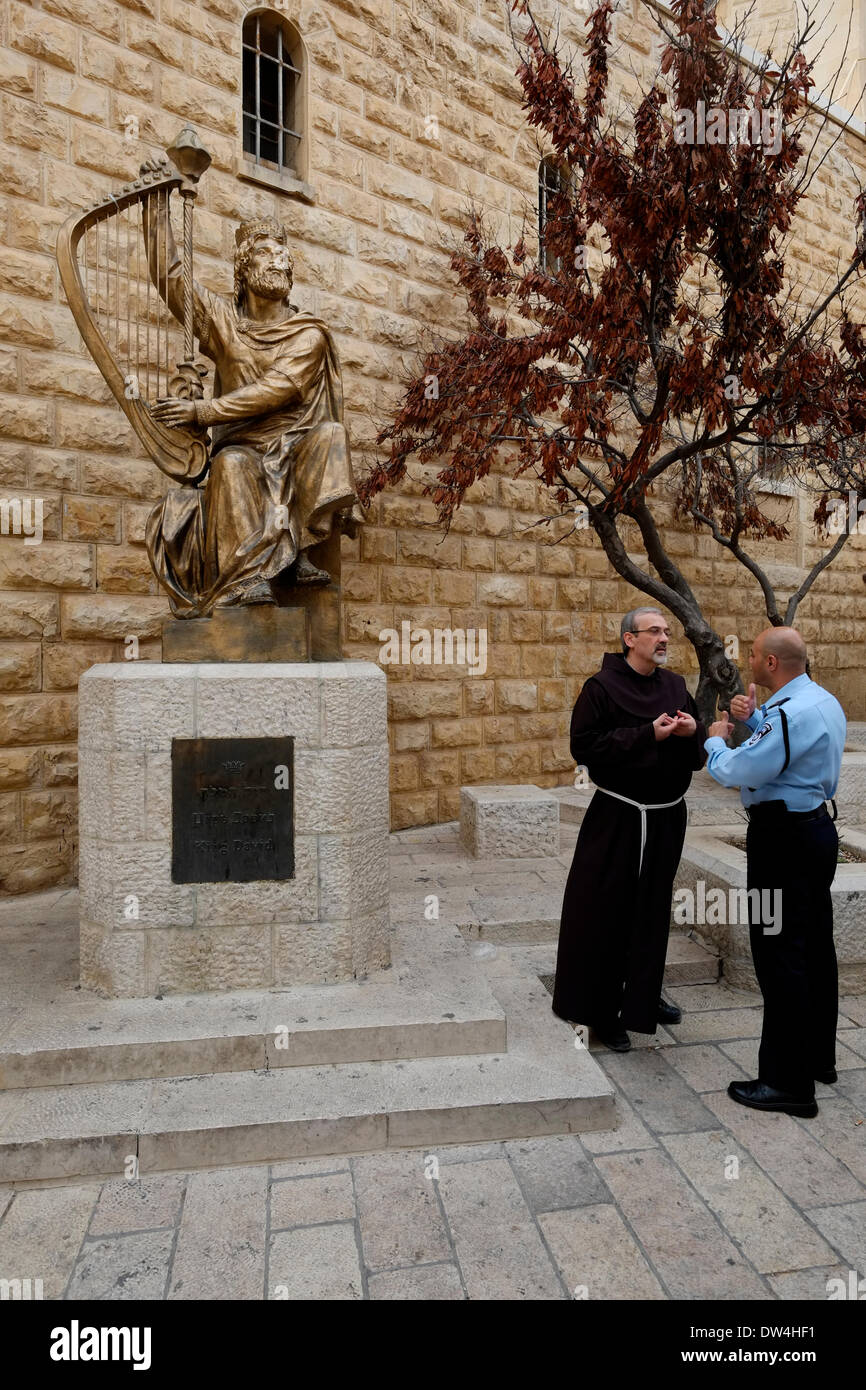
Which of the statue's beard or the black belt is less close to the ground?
the statue's beard

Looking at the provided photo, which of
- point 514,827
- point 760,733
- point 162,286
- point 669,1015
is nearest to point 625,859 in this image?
point 760,733

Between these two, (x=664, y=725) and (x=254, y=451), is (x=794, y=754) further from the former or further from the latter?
(x=254, y=451)

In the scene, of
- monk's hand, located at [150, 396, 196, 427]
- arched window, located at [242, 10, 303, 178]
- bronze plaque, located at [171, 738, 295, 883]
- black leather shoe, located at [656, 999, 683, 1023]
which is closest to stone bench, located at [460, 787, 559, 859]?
black leather shoe, located at [656, 999, 683, 1023]

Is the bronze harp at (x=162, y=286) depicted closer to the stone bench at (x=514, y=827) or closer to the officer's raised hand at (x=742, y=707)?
the officer's raised hand at (x=742, y=707)

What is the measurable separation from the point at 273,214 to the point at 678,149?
3125 millimetres

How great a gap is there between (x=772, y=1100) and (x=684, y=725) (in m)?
1.49

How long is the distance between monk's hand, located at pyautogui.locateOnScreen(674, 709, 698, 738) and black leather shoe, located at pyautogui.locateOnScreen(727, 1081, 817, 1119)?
141cm

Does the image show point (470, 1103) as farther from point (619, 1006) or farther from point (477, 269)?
point (477, 269)

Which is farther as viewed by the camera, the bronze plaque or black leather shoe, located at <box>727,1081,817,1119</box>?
the bronze plaque

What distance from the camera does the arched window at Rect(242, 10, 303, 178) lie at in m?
6.53

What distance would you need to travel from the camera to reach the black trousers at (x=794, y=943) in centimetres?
311

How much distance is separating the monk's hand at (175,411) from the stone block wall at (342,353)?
89.5 inches

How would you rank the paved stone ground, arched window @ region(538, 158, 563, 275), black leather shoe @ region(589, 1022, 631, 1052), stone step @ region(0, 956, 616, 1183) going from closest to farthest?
the paved stone ground → stone step @ region(0, 956, 616, 1183) → black leather shoe @ region(589, 1022, 631, 1052) → arched window @ region(538, 158, 563, 275)

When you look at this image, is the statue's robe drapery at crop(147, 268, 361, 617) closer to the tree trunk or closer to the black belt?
the black belt
